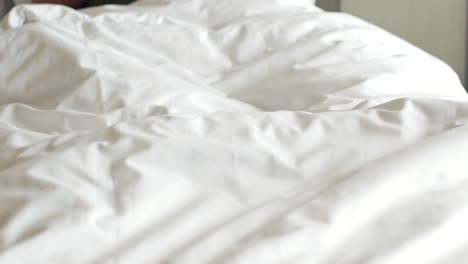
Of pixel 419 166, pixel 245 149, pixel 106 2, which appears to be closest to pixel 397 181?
pixel 419 166

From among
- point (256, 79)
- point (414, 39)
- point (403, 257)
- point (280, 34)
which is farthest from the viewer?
point (414, 39)

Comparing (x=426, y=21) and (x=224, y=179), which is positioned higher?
(x=224, y=179)

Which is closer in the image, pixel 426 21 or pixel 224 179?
pixel 224 179

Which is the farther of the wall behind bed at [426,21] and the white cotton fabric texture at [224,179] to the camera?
the wall behind bed at [426,21]

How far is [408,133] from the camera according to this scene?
65cm

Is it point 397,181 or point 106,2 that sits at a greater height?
point 397,181

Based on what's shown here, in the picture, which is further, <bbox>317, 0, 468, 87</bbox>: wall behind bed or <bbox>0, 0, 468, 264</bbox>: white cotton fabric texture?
<bbox>317, 0, 468, 87</bbox>: wall behind bed

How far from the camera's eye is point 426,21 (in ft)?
8.02

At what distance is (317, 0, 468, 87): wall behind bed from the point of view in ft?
7.96

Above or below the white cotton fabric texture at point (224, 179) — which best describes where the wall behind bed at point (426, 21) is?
below

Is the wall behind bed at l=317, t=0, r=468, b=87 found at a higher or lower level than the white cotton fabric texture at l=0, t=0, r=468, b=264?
lower

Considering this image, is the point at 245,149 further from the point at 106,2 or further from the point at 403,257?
the point at 106,2

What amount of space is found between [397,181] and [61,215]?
10.8 inches

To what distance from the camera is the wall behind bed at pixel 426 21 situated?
95.5 inches
